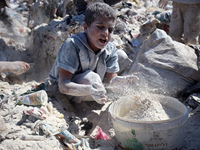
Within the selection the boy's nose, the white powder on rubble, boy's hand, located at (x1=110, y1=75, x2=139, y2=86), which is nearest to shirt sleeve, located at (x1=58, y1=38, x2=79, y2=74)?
the boy's nose

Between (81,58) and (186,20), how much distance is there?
2443 millimetres

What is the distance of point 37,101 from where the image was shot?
1978 mm

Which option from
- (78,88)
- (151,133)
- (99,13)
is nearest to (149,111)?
(151,133)

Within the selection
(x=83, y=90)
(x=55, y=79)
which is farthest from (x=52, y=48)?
(x=83, y=90)

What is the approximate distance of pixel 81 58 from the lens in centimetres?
204

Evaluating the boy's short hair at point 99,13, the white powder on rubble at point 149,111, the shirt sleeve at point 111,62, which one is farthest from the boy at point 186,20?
the white powder on rubble at point 149,111

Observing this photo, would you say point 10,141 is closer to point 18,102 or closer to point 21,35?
point 18,102

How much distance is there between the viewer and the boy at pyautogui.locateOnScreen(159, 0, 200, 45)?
342 centimetres

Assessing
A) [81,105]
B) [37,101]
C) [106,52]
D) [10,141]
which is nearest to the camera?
[10,141]

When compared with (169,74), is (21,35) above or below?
below

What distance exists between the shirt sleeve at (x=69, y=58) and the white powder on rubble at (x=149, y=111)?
2.26ft

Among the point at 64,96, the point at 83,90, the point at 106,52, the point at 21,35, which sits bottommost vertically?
the point at 21,35

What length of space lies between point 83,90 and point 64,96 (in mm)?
521

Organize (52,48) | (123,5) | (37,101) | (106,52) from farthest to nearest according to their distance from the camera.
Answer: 1. (123,5)
2. (52,48)
3. (106,52)
4. (37,101)
